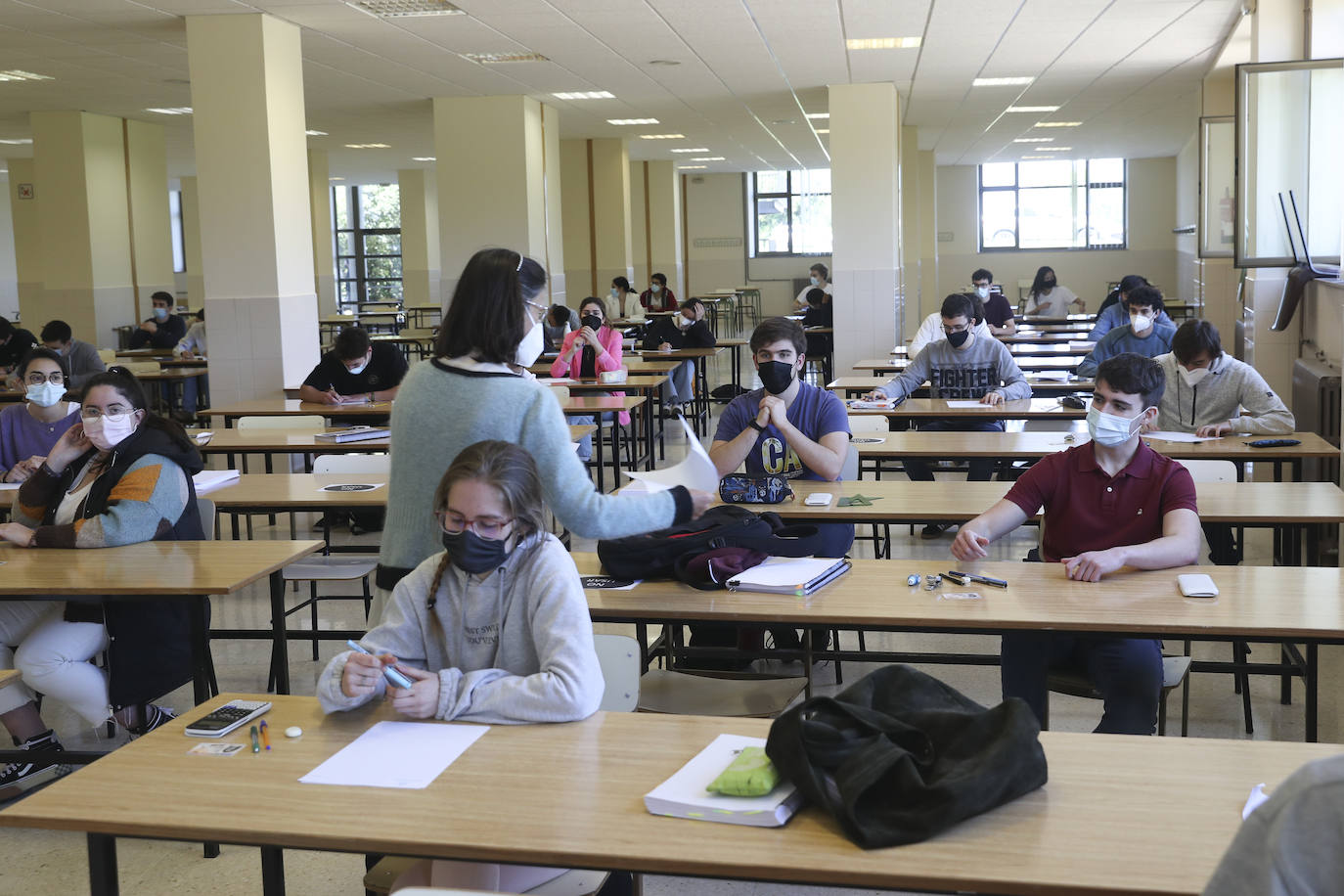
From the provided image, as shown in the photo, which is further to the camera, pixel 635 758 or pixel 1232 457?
pixel 1232 457

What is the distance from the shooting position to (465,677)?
2164mm

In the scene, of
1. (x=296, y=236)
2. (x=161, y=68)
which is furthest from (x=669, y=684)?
(x=161, y=68)

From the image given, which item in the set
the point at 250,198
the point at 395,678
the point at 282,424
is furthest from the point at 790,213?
the point at 395,678

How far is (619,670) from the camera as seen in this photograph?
2500mm

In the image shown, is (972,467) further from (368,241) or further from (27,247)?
(368,241)

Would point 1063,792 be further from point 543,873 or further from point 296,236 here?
point 296,236

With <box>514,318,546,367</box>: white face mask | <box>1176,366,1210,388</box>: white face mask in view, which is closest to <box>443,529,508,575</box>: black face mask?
<box>514,318,546,367</box>: white face mask

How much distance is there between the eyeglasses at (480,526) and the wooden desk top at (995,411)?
3662mm

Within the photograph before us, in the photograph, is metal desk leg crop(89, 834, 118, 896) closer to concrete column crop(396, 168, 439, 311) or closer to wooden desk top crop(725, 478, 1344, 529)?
wooden desk top crop(725, 478, 1344, 529)

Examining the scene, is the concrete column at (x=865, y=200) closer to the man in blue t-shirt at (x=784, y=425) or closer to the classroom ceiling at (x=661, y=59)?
the classroom ceiling at (x=661, y=59)

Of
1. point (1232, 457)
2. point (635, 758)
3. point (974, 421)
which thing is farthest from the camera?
point (974, 421)

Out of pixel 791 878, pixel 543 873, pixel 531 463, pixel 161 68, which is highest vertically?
pixel 161 68

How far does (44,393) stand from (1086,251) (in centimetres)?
2306

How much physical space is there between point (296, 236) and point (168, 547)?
17.9ft
